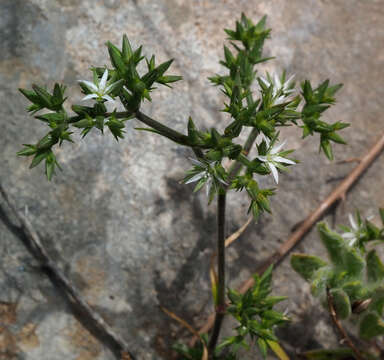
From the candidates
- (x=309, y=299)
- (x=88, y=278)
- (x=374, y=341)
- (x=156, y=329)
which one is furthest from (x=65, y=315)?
(x=374, y=341)

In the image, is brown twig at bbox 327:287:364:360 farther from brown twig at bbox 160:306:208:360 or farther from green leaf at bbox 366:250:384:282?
brown twig at bbox 160:306:208:360

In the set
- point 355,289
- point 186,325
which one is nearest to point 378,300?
point 355,289

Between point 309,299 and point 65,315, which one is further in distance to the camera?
point 309,299

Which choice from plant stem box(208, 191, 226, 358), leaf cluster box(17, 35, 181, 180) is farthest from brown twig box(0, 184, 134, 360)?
leaf cluster box(17, 35, 181, 180)

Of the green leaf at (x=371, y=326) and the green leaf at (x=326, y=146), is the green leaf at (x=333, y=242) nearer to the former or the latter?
the green leaf at (x=371, y=326)

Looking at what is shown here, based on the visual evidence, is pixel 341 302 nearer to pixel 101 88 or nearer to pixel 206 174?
pixel 206 174

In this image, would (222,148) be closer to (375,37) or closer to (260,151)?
(260,151)

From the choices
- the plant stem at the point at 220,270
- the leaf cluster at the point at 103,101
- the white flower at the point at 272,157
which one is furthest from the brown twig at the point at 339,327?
the leaf cluster at the point at 103,101
